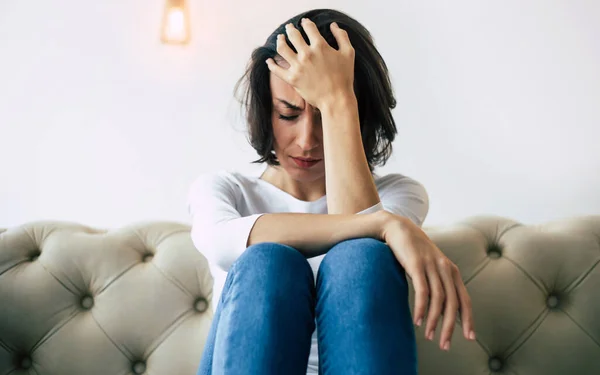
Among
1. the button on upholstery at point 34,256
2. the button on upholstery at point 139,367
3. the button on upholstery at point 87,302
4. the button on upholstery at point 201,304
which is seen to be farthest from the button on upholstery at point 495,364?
the button on upholstery at point 34,256

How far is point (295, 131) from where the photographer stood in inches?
44.6

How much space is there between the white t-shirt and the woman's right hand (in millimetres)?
158

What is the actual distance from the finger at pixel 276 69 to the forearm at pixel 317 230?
0.29 metres

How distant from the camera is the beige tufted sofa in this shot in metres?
1.22

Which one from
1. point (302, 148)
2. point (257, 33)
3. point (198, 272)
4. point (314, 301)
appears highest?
point (257, 33)

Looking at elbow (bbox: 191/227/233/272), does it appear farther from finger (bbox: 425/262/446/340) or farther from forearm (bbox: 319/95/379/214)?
finger (bbox: 425/262/446/340)

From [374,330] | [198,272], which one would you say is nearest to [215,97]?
[198,272]

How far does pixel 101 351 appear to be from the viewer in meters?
1.23

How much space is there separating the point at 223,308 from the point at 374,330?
18 cm

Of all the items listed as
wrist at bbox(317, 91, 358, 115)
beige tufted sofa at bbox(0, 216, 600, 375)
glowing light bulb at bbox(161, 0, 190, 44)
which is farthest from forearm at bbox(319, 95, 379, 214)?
glowing light bulb at bbox(161, 0, 190, 44)

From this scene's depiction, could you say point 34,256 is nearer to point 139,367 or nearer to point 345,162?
point 139,367

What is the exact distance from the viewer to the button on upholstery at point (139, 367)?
125cm

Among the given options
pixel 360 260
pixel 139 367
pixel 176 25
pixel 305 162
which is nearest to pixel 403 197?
pixel 305 162

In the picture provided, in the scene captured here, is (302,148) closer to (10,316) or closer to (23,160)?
(10,316)
